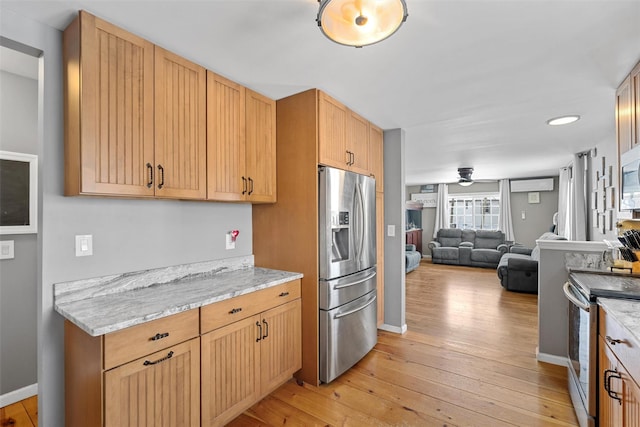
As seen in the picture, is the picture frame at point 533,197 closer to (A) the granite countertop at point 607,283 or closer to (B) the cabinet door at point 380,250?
(B) the cabinet door at point 380,250

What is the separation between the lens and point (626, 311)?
1.33 meters

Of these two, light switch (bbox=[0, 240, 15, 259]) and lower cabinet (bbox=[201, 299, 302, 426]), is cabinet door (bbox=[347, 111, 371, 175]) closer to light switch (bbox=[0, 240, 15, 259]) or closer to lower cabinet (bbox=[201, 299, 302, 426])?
lower cabinet (bbox=[201, 299, 302, 426])

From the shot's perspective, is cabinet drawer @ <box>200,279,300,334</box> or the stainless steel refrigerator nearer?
cabinet drawer @ <box>200,279,300,334</box>

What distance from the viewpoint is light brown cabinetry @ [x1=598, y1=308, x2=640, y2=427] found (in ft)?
3.61

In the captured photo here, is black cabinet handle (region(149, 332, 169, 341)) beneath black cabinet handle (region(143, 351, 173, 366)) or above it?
above

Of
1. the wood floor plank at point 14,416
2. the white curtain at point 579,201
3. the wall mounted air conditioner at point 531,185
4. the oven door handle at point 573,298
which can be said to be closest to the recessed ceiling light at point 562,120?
the oven door handle at point 573,298

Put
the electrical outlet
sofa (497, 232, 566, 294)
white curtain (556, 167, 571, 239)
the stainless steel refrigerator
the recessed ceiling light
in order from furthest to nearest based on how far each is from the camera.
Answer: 1. white curtain (556, 167, 571, 239)
2. sofa (497, 232, 566, 294)
3. the recessed ceiling light
4. the electrical outlet
5. the stainless steel refrigerator

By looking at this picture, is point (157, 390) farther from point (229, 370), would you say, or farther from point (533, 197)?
point (533, 197)

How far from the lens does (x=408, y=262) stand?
6359 mm

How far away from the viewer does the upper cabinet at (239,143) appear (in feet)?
6.63

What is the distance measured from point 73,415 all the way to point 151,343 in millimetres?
617

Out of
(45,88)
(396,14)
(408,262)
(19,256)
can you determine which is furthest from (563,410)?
(408,262)

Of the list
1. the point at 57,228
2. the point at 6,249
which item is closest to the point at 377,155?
the point at 57,228

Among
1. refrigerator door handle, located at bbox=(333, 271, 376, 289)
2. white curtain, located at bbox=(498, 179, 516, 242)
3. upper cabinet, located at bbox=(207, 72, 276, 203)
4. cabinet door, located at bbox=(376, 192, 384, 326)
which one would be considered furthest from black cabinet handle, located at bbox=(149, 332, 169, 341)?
white curtain, located at bbox=(498, 179, 516, 242)
